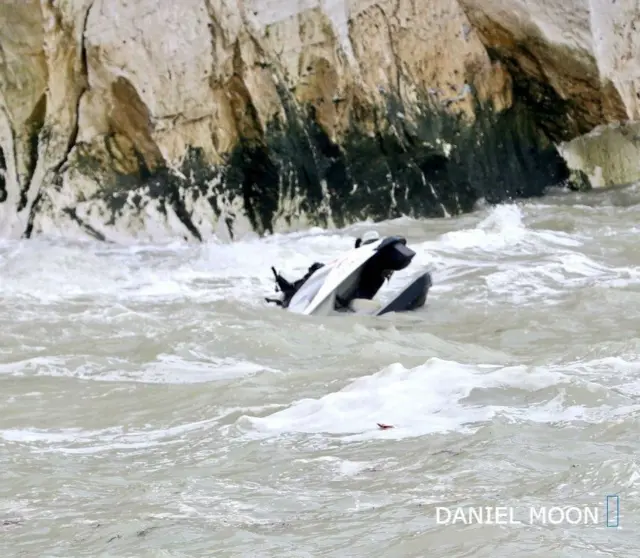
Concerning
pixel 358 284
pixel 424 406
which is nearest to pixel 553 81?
pixel 358 284

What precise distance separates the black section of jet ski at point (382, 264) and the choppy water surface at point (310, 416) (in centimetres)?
51

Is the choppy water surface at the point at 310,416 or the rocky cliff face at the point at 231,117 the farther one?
the rocky cliff face at the point at 231,117

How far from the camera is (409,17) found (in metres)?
16.3

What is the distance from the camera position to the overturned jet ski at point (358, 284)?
9328mm

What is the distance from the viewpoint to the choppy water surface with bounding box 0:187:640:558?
3.76 meters

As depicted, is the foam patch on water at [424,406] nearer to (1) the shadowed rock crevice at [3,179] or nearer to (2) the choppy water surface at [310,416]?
(2) the choppy water surface at [310,416]

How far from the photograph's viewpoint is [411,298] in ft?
31.3

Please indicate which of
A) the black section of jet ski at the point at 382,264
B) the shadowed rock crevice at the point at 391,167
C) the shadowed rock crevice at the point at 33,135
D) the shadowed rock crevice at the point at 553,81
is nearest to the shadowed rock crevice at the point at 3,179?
the shadowed rock crevice at the point at 33,135

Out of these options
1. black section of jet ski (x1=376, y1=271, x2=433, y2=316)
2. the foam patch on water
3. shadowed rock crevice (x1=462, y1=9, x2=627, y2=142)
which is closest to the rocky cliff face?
shadowed rock crevice (x1=462, y1=9, x2=627, y2=142)

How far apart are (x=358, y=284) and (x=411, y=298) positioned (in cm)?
52

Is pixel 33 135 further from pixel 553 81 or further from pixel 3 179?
pixel 553 81

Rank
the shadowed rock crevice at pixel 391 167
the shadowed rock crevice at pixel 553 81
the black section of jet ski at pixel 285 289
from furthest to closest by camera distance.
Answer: the shadowed rock crevice at pixel 553 81 < the shadowed rock crevice at pixel 391 167 < the black section of jet ski at pixel 285 289

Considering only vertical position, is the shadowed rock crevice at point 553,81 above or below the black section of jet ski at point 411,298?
above

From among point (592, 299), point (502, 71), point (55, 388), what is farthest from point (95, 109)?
point (55, 388)
